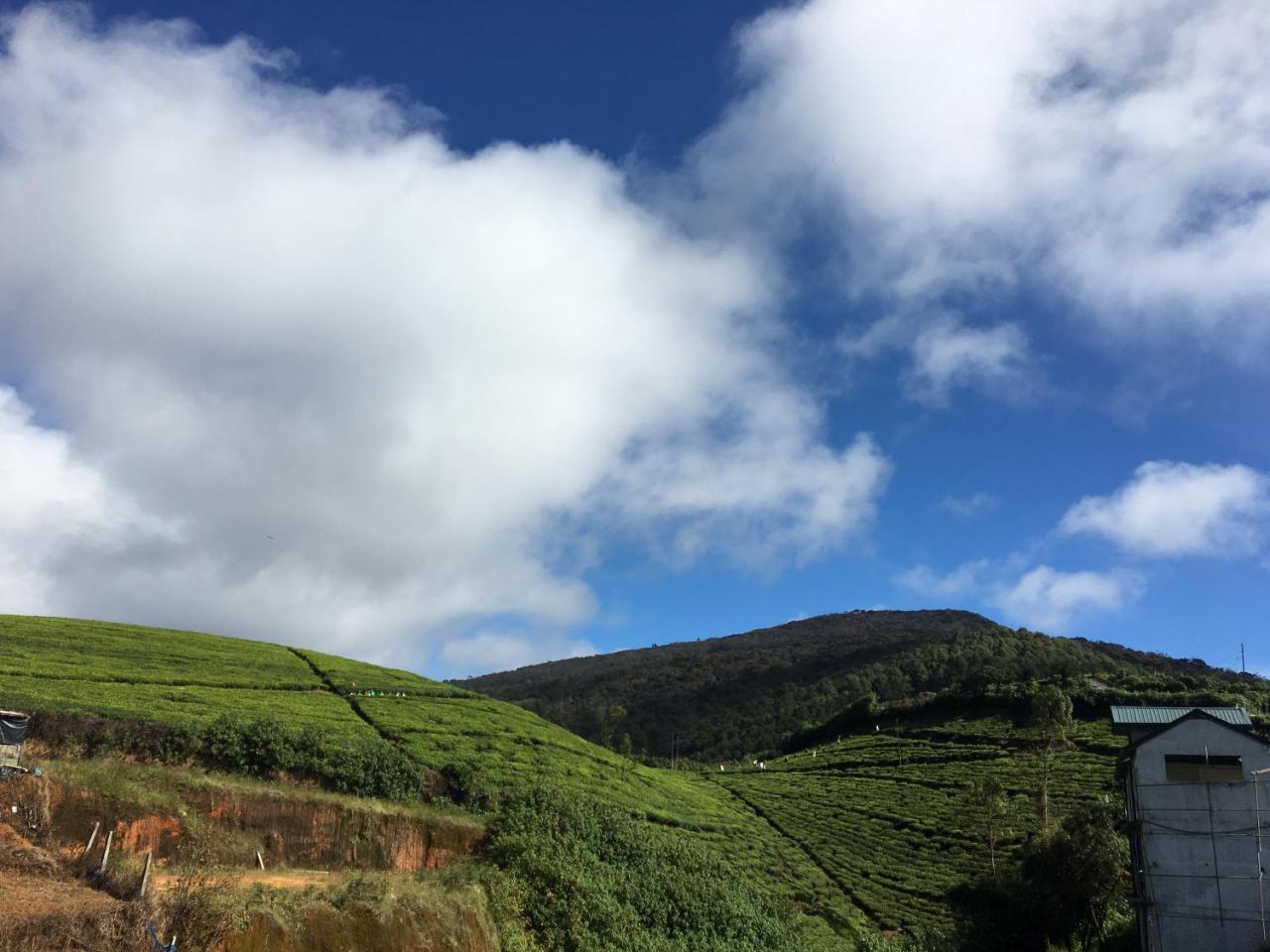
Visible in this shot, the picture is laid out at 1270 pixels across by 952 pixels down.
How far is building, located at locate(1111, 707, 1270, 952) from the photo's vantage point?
3044 cm

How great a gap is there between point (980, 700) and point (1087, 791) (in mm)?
27421

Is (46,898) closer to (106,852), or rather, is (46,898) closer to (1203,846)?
(106,852)

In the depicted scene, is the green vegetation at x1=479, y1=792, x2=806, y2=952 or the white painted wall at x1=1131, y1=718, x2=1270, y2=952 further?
the white painted wall at x1=1131, y1=718, x2=1270, y2=952

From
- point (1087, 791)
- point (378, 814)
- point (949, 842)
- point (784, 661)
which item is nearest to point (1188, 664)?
point (784, 661)

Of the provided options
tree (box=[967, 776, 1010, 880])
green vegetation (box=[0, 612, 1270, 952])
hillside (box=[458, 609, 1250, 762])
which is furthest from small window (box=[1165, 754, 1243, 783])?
hillside (box=[458, 609, 1250, 762])

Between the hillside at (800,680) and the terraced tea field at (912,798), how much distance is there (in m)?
13.7

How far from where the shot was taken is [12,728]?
859 inches

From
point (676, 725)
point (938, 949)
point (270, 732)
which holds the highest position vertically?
point (676, 725)

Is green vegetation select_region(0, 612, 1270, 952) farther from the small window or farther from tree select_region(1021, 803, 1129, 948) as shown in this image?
the small window

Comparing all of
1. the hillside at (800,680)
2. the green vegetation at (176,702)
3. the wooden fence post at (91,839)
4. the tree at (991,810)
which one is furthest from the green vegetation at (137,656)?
the hillside at (800,680)

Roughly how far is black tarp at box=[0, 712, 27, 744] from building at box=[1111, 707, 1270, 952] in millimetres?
35711

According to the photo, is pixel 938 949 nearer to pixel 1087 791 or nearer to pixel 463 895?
pixel 463 895

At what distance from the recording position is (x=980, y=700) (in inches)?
3199

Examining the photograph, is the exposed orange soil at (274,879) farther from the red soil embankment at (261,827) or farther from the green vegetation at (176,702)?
the green vegetation at (176,702)
